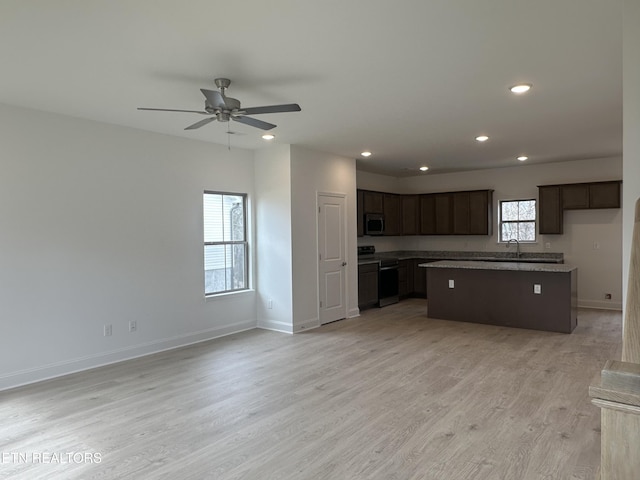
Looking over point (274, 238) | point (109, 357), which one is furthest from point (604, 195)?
point (109, 357)

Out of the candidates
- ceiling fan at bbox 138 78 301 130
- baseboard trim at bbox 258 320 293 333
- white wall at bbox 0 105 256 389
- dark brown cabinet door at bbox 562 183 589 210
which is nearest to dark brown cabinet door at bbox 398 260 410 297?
dark brown cabinet door at bbox 562 183 589 210

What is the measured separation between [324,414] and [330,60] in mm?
2683

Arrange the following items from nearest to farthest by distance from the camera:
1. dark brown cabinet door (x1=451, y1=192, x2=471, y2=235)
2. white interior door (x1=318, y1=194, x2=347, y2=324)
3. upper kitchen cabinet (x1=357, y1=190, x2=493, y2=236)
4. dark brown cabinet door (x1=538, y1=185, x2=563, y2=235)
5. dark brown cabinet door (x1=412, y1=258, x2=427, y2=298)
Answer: white interior door (x1=318, y1=194, x2=347, y2=324), dark brown cabinet door (x1=538, y1=185, x2=563, y2=235), upper kitchen cabinet (x1=357, y1=190, x2=493, y2=236), dark brown cabinet door (x1=451, y1=192, x2=471, y2=235), dark brown cabinet door (x1=412, y1=258, x2=427, y2=298)

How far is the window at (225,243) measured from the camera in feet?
19.6

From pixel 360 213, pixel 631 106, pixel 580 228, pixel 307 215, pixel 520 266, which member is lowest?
pixel 520 266

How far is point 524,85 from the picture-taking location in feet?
12.0

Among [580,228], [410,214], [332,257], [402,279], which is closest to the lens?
[332,257]

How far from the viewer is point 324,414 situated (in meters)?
3.40

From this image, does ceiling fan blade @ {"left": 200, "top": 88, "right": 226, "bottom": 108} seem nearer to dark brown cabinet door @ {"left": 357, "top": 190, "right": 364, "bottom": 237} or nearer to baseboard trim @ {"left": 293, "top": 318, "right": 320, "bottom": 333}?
Result: baseboard trim @ {"left": 293, "top": 318, "right": 320, "bottom": 333}

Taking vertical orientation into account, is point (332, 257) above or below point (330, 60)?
below

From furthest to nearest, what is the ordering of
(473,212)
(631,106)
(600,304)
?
(473,212) → (600,304) → (631,106)

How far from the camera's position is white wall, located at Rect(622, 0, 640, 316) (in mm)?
1794

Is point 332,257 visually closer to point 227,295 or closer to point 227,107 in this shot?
point 227,295

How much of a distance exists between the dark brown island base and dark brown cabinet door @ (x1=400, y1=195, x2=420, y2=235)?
8.19 feet
